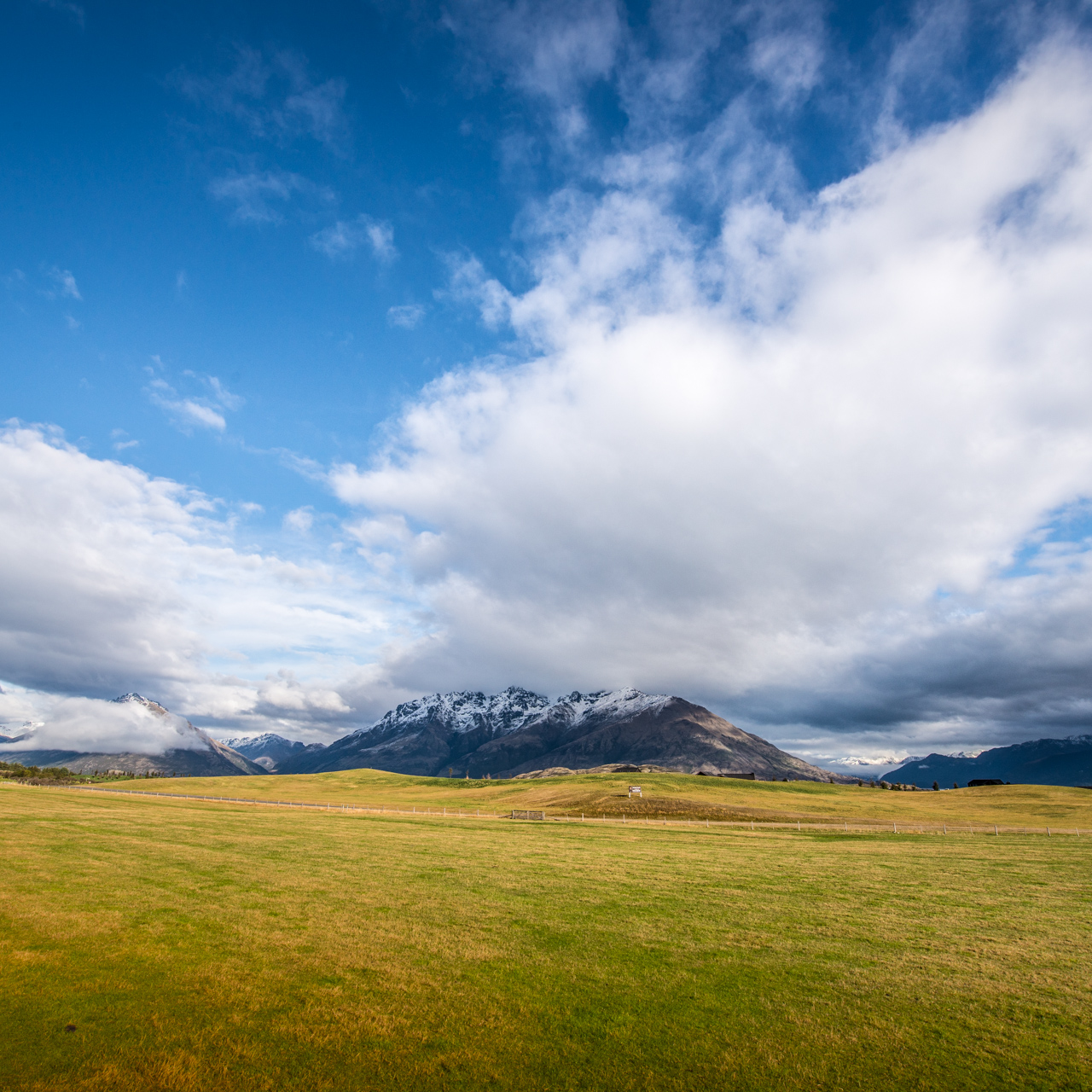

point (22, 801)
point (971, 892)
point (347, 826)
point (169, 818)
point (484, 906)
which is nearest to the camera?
point (484, 906)

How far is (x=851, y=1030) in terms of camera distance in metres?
10.9

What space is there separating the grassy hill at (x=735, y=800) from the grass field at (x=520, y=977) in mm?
65912

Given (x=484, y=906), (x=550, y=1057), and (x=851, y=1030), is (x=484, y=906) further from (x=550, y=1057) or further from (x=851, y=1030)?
(x=851, y=1030)

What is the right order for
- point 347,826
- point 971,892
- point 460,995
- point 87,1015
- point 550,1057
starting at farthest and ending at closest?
point 347,826 → point 971,892 → point 460,995 → point 87,1015 → point 550,1057

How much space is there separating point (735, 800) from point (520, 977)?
418 ft

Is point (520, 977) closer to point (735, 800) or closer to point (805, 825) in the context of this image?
point (805, 825)

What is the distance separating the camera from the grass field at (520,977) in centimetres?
938

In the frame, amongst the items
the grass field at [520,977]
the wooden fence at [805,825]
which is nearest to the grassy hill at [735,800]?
the wooden fence at [805,825]

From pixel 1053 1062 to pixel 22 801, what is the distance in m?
76.8

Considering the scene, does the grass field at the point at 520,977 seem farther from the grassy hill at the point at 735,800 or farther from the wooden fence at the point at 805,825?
A: the grassy hill at the point at 735,800

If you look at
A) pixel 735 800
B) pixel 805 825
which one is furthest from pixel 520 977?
pixel 735 800

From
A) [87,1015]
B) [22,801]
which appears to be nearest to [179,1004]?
[87,1015]

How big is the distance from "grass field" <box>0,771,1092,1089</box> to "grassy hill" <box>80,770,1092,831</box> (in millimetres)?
65912

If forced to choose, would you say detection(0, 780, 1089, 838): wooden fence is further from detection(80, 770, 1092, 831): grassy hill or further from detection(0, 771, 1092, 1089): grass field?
detection(0, 771, 1092, 1089): grass field
